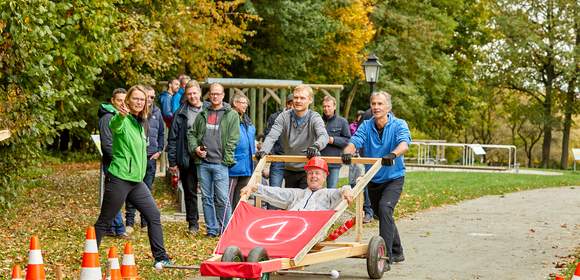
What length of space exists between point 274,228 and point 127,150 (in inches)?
69.0

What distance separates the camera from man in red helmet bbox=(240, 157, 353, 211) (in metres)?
11.0

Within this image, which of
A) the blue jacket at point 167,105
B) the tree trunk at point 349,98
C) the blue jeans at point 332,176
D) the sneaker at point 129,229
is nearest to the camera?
the sneaker at point 129,229

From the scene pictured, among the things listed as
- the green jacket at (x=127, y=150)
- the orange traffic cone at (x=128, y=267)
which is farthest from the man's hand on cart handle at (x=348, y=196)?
the orange traffic cone at (x=128, y=267)

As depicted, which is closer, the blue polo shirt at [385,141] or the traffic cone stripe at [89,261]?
the traffic cone stripe at [89,261]

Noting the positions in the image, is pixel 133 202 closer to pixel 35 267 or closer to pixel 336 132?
pixel 35 267

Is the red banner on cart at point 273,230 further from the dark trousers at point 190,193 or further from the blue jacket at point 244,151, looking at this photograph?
the dark trousers at point 190,193

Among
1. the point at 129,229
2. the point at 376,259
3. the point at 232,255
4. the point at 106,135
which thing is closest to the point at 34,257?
the point at 232,255

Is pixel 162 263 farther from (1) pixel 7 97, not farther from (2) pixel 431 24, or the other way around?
(2) pixel 431 24

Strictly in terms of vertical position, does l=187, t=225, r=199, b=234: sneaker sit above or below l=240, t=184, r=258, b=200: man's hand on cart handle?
below

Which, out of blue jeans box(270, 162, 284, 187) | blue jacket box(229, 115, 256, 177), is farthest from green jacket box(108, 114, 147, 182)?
blue jacket box(229, 115, 256, 177)

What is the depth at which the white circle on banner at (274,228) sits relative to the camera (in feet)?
33.0

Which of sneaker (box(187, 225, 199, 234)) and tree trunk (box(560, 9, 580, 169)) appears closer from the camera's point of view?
sneaker (box(187, 225, 199, 234))

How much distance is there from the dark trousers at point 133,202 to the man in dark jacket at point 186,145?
135 inches

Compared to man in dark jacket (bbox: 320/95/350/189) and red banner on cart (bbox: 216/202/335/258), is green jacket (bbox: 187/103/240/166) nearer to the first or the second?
man in dark jacket (bbox: 320/95/350/189)
